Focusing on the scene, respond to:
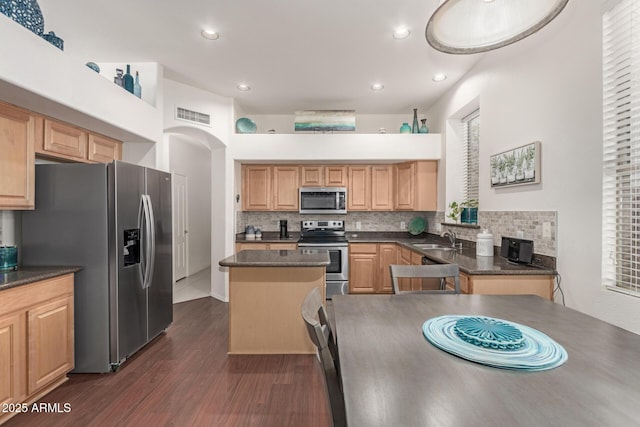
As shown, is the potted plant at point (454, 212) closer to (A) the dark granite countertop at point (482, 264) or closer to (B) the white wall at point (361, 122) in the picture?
(A) the dark granite countertop at point (482, 264)

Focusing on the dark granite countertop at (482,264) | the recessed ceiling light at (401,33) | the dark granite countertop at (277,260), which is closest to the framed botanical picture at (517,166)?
the dark granite countertop at (482,264)

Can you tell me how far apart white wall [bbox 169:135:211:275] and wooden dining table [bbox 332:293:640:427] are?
5167 millimetres

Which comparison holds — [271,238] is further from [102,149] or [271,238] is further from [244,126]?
[102,149]

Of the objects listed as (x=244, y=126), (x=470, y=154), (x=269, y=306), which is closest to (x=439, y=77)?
(x=470, y=154)

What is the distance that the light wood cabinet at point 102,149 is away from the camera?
2781mm

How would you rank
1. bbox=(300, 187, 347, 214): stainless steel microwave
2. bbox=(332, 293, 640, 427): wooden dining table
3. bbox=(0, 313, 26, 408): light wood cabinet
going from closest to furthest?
bbox=(332, 293, 640, 427): wooden dining table < bbox=(0, 313, 26, 408): light wood cabinet < bbox=(300, 187, 347, 214): stainless steel microwave

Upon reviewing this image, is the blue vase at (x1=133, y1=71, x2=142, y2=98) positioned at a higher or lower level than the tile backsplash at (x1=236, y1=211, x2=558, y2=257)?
higher

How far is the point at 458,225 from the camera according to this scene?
3.70 m

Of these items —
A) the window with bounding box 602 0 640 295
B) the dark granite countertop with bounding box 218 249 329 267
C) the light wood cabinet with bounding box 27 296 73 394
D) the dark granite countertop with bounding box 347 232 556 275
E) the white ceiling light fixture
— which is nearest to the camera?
the white ceiling light fixture

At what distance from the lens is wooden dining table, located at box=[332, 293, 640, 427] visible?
0.69m

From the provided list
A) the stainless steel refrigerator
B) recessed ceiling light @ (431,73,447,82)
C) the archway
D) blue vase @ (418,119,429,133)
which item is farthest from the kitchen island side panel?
blue vase @ (418,119,429,133)

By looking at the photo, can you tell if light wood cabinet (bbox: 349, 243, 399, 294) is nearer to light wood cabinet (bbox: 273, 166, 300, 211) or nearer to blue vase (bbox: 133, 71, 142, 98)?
light wood cabinet (bbox: 273, 166, 300, 211)

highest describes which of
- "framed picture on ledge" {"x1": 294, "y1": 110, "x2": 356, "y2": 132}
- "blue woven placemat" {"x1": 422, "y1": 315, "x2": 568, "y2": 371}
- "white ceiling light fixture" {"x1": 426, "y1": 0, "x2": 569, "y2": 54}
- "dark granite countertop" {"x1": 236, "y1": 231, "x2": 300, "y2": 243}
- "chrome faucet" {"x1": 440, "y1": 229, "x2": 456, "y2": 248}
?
"framed picture on ledge" {"x1": 294, "y1": 110, "x2": 356, "y2": 132}

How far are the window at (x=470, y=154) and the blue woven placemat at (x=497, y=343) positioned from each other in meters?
2.86
